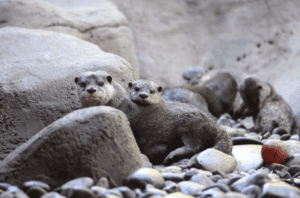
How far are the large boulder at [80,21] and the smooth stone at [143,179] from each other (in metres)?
2.98

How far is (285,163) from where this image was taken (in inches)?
118

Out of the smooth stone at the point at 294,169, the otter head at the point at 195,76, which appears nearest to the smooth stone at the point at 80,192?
the smooth stone at the point at 294,169

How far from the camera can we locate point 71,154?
209cm

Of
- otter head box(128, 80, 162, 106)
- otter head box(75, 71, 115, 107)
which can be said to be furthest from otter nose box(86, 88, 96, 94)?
otter head box(128, 80, 162, 106)

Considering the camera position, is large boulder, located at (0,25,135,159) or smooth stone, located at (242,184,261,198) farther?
large boulder, located at (0,25,135,159)

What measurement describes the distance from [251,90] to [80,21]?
116 inches

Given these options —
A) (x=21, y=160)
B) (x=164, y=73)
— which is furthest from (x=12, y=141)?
(x=164, y=73)

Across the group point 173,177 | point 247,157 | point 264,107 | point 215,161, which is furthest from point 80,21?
point 173,177

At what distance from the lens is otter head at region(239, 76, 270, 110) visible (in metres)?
4.71

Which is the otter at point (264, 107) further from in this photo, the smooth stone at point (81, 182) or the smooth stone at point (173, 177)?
the smooth stone at point (81, 182)

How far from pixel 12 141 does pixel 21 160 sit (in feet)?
3.53

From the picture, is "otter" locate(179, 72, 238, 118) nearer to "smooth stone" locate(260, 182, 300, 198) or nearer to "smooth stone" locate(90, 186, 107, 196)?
→ "smooth stone" locate(260, 182, 300, 198)

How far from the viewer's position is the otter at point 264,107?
14.9ft

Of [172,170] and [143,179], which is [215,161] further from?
[143,179]
